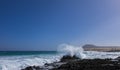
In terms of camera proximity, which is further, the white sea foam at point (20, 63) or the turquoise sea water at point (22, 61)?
the turquoise sea water at point (22, 61)

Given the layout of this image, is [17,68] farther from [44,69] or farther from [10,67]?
[44,69]

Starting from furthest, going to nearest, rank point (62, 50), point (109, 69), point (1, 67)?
1. point (62, 50)
2. point (1, 67)
3. point (109, 69)

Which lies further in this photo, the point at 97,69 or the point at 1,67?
the point at 1,67

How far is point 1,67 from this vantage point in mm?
17750

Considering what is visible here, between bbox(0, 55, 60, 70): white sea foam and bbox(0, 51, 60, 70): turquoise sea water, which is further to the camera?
bbox(0, 51, 60, 70): turquoise sea water

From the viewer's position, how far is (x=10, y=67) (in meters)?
18.6

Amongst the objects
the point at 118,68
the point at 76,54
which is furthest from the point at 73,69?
the point at 76,54

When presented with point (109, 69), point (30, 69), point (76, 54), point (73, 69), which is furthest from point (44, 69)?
point (76, 54)

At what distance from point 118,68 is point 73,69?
11.4 feet

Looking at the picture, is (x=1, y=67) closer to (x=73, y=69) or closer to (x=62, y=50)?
(x=73, y=69)

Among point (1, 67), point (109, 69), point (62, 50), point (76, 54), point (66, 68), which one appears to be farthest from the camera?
point (62, 50)

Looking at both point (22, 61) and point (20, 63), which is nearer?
point (20, 63)

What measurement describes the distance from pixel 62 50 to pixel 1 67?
24.2 metres

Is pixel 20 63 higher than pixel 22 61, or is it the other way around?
pixel 22 61
